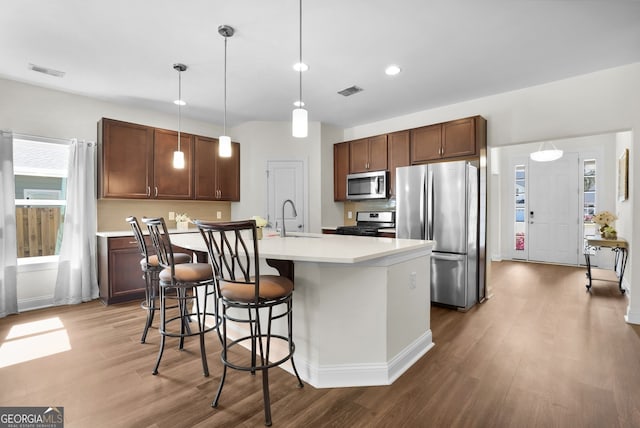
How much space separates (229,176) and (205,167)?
1.42 ft

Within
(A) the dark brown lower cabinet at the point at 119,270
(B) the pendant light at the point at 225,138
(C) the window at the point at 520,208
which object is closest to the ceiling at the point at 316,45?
(B) the pendant light at the point at 225,138

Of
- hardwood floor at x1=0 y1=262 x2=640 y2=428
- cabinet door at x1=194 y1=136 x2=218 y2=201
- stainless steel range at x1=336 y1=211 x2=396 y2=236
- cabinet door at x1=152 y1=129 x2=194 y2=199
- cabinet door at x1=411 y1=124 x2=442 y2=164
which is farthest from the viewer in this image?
cabinet door at x1=194 y1=136 x2=218 y2=201

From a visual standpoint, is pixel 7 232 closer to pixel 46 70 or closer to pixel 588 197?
pixel 46 70

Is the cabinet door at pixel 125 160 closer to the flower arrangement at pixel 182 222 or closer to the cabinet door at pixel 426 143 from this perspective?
the flower arrangement at pixel 182 222

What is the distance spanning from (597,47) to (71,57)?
5.05 meters

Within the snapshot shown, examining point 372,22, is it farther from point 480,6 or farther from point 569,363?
point 569,363

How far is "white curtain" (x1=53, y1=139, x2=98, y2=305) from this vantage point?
12.6 feet

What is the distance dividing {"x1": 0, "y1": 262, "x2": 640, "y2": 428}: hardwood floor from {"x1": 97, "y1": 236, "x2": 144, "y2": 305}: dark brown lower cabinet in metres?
0.64

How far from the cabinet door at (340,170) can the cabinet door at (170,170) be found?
239 centimetres

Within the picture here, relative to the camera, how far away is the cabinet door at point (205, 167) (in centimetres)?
483

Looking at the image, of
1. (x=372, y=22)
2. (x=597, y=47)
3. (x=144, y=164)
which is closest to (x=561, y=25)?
(x=597, y=47)

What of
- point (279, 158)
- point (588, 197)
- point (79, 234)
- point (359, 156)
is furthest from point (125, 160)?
point (588, 197)

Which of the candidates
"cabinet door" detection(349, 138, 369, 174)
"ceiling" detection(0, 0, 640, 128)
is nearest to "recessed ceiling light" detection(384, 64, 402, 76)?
"ceiling" detection(0, 0, 640, 128)

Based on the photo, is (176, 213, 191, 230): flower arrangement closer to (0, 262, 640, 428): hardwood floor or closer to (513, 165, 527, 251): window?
(0, 262, 640, 428): hardwood floor
